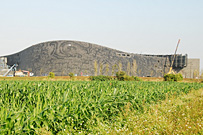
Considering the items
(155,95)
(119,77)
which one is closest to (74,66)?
(119,77)

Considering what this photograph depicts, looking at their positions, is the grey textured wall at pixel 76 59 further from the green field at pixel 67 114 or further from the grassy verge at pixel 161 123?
the green field at pixel 67 114

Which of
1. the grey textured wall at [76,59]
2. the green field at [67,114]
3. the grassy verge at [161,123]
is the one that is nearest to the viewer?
the green field at [67,114]

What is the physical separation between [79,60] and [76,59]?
982 mm

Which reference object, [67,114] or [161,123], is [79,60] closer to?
[161,123]

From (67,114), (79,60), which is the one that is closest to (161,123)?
(67,114)

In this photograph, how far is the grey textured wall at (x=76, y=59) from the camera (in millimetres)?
64875

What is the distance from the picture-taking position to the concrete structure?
213 feet

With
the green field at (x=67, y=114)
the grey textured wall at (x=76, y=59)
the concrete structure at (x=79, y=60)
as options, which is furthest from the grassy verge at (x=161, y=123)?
the grey textured wall at (x=76, y=59)

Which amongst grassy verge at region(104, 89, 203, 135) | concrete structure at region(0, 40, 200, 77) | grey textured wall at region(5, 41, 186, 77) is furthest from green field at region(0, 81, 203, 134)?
grey textured wall at region(5, 41, 186, 77)

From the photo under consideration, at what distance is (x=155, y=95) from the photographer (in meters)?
8.91

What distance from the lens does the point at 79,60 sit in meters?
65.7

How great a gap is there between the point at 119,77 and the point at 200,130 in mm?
25165

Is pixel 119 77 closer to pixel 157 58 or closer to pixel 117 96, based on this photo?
pixel 117 96

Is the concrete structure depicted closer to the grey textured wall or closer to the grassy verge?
the grey textured wall
